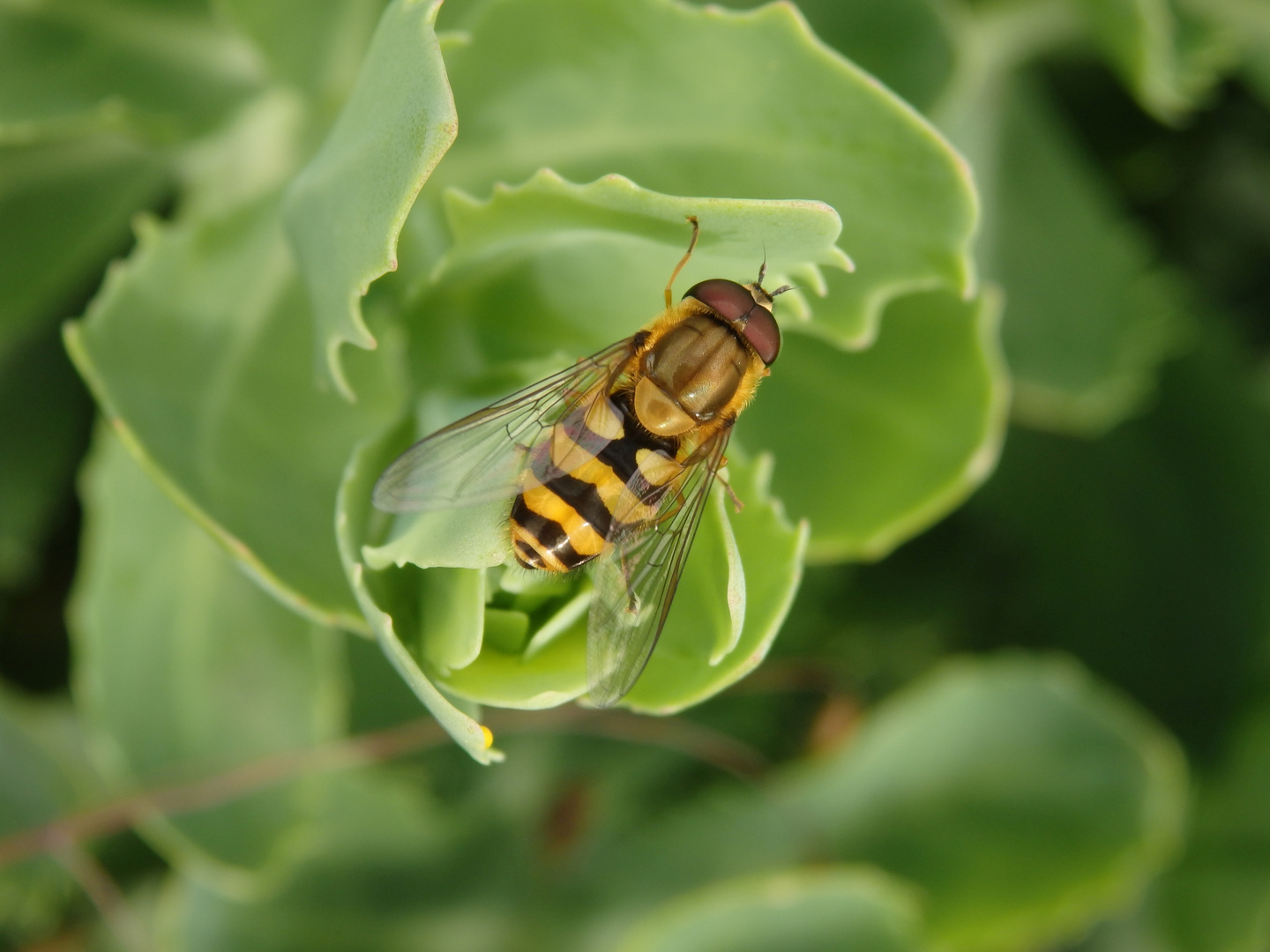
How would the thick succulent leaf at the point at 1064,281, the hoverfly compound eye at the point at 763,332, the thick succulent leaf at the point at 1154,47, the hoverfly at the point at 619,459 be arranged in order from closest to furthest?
the hoverfly at the point at 619,459 < the hoverfly compound eye at the point at 763,332 < the thick succulent leaf at the point at 1154,47 < the thick succulent leaf at the point at 1064,281

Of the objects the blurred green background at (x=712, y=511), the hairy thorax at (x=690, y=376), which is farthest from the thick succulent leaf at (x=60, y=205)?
the hairy thorax at (x=690, y=376)

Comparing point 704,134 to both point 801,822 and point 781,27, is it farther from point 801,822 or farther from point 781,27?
point 801,822

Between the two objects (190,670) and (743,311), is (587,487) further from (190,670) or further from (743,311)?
(190,670)

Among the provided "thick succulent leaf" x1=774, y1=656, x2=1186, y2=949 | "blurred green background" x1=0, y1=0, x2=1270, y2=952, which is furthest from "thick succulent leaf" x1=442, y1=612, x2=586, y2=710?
"thick succulent leaf" x1=774, y1=656, x2=1186, y2=949

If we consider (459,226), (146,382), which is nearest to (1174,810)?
A: (459,226)

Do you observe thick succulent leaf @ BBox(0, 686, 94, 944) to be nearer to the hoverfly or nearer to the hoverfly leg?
the hoverfly

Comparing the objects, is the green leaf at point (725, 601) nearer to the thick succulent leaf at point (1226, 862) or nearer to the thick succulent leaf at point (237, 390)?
the thick succulent leaf at point (237, 390)
